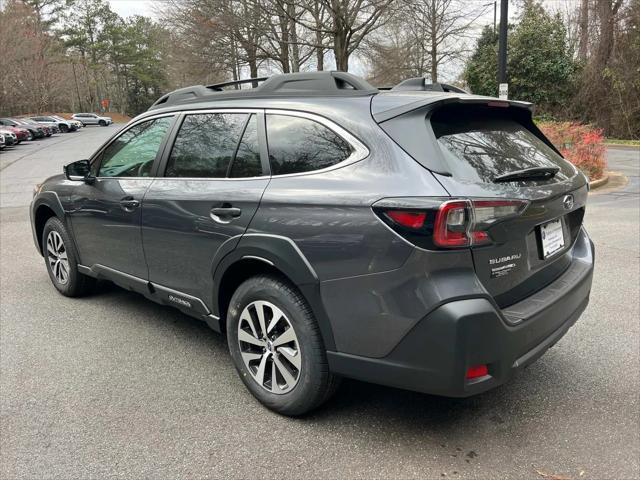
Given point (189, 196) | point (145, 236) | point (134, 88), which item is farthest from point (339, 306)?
point (134, 88)

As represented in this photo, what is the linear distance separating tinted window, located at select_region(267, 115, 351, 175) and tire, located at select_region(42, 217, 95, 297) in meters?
2.58

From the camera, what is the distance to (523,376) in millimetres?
3262

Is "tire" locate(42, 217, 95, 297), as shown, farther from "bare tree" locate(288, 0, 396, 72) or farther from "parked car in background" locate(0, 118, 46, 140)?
"parked car in background" locate(0, 118, 46, 140)

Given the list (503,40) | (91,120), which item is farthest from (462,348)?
(91,120)

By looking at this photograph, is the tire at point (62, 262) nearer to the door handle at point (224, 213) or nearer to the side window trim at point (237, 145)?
the side window trim at point (237, 145)

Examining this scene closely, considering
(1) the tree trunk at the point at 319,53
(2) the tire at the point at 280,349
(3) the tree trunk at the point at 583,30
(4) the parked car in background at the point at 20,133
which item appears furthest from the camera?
(4) the parked car in background at the point at 20,133

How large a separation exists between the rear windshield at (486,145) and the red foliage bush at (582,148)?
32.1 feet

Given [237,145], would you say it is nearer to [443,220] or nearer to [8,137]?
[443,220]

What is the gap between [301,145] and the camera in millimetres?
2811

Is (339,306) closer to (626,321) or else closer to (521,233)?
(521,233)

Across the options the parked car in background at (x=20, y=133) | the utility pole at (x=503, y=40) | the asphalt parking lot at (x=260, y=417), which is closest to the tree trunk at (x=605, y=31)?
the utility pole at (x=503, y=40)

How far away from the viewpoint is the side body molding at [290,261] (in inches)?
100

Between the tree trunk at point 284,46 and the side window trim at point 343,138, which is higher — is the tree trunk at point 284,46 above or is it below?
above

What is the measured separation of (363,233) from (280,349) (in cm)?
85
